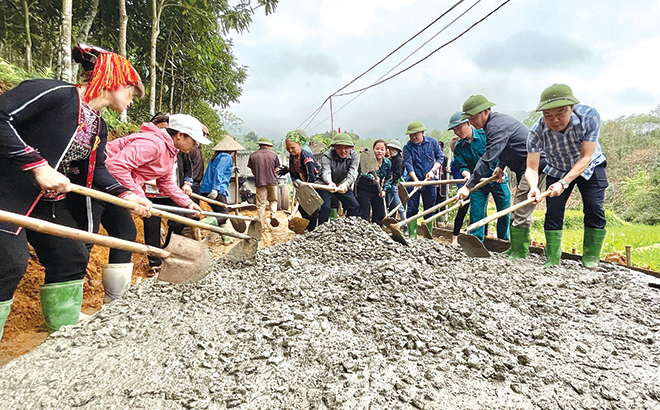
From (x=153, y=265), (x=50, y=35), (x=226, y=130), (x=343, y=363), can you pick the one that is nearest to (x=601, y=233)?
(x=343, y=363)

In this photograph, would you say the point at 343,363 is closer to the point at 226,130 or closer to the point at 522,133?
the point at 522,133

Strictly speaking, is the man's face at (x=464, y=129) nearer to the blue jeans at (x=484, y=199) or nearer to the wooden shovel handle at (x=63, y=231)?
the blue jeans at (x=484, y=199)

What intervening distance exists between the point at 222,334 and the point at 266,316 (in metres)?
0.24

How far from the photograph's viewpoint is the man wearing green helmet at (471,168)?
3.85 metres

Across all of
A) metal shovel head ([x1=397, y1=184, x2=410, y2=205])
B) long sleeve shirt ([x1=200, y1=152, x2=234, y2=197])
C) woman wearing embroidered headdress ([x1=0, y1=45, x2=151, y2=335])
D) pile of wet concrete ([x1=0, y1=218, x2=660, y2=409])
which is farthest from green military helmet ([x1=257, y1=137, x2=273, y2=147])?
woman wearing embroidered headdress ([x1=0, y1=45, x2=151, y2=335])

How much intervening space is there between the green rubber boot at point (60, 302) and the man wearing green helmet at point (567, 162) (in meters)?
3.22

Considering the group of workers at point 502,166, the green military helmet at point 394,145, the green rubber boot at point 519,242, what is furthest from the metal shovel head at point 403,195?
the green rubber boot at point 519,242

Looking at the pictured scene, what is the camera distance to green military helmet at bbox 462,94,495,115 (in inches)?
134

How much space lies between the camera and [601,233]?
2.90 metres

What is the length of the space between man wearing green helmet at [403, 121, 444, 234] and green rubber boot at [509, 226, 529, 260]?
183 cm

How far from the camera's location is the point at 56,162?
1.53m

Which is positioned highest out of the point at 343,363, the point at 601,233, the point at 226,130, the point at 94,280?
the point at 226,130

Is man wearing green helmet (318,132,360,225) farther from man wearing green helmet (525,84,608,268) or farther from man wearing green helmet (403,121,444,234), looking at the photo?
man wearing green helmet (525,84,608,268)

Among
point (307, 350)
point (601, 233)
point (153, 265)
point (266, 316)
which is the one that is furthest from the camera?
A: point (153, 265)
